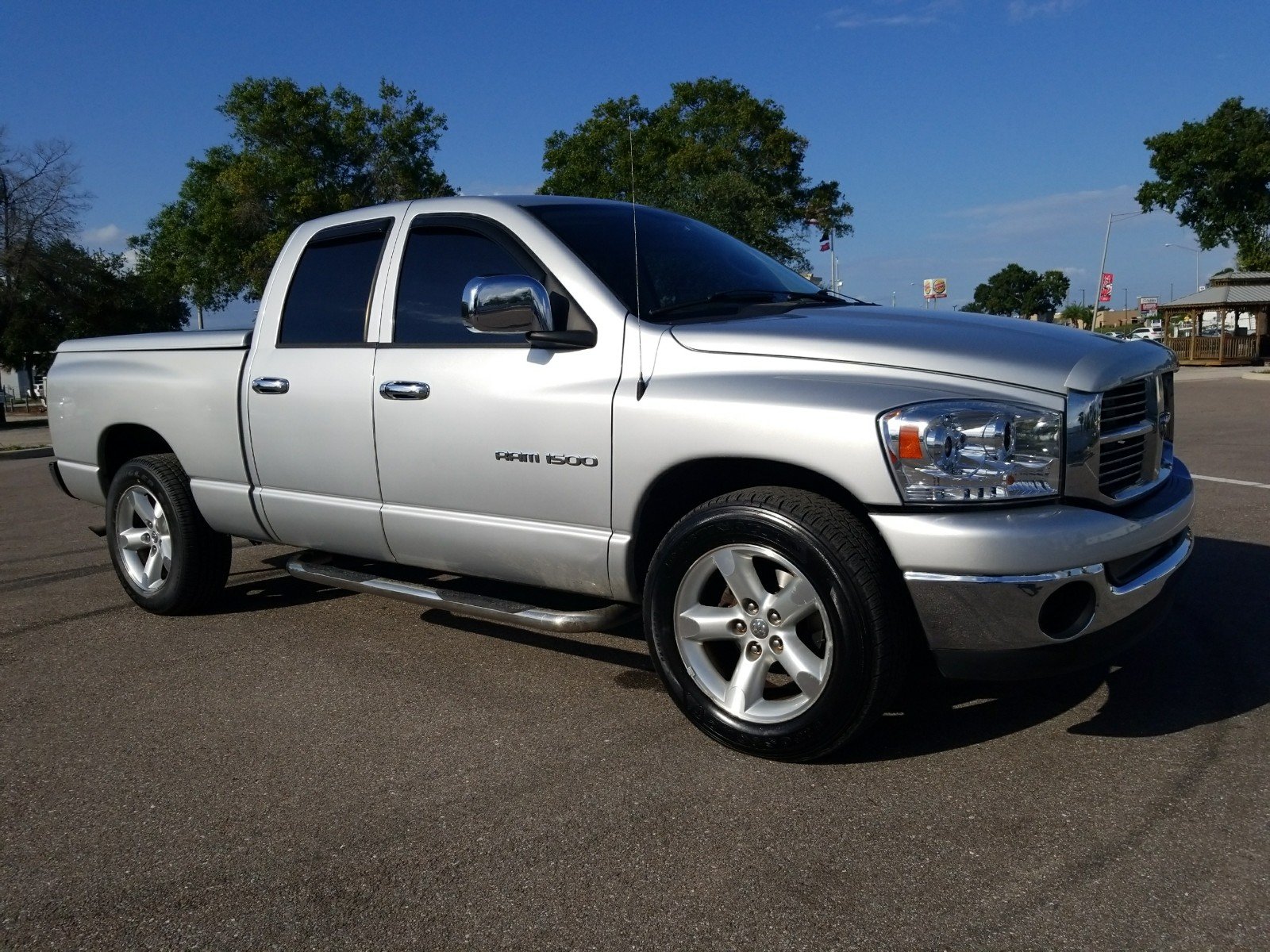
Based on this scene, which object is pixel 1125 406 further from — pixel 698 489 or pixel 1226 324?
pixel 1226 324

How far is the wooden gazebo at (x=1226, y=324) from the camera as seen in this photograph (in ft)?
127

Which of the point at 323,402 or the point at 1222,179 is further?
the point at 1222,179

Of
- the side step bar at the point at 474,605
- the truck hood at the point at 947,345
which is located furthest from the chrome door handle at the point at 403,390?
the truck hood at the point at 947,345

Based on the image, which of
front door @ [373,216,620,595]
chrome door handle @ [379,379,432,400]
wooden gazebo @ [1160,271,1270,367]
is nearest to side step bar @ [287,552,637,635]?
front door @ [373,216,620,595]

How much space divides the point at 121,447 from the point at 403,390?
8.18 ft

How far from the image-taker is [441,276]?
174 inches

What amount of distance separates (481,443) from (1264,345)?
43491 millimetres

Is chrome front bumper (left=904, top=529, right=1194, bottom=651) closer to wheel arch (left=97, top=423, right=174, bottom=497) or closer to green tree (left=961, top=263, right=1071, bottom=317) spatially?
wheel arch (left=97, top=423, right=174, bottom=497)

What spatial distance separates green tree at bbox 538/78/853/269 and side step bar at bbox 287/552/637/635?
22251mm

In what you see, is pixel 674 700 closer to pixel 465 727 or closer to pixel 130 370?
pixel 465 727

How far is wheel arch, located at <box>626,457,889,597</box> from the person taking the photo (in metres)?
3.40

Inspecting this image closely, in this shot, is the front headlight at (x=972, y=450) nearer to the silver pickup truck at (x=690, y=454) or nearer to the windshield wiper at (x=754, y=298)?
the silver pickup truck at (x=690, y=454)

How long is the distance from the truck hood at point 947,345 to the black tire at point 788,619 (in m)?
0.48

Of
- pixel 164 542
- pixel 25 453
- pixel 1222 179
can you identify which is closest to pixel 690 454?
pixel 164 542
